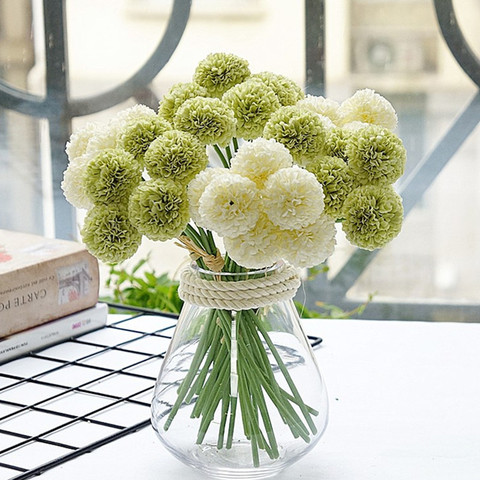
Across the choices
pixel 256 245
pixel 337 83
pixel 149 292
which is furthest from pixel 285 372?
pixel 337 83

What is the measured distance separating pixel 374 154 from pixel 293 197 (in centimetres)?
8


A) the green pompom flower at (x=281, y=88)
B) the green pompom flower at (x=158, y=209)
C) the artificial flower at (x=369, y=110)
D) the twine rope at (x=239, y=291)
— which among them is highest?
the green pompom flower at (x=281, y=88)

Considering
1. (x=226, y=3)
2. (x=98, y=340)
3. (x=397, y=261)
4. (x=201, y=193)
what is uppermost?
(x=226, y=3)

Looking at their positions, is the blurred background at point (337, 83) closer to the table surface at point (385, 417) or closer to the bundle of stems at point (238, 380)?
the table surface at point (385, 417)

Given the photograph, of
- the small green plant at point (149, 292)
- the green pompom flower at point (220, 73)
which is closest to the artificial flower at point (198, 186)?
the green pompom flower at point (220, 73)

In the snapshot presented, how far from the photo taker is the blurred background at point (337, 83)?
2.01 m

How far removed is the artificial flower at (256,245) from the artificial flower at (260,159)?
0.03m

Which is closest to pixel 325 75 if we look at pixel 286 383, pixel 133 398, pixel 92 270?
pixel 92 270

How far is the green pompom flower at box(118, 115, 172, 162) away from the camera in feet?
2.38

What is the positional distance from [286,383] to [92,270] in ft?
1.63

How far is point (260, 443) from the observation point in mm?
768

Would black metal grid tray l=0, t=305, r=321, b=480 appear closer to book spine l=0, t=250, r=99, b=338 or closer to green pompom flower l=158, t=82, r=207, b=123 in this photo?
book spine l=0, t=250, r=99, b=338

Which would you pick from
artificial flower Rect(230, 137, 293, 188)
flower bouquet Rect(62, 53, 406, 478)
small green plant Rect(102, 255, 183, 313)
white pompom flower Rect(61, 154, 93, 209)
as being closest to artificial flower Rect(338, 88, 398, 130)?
flower bouquet Rect(62, 53, 406, 478)

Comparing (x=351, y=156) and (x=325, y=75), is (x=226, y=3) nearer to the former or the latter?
(x=325, y=75)
